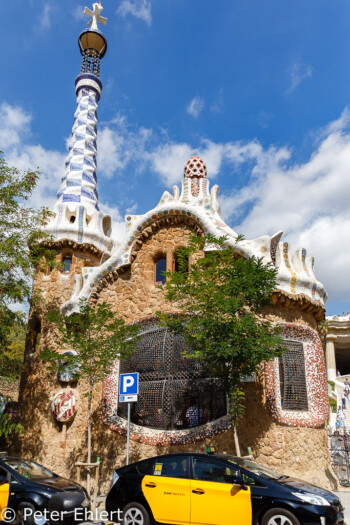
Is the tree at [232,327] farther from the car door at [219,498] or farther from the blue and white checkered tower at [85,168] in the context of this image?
the blue and white checkered tower at [85,168]

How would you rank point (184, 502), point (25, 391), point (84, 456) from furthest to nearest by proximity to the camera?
point (25, 391)
point (84, 456)
point (184, 502)

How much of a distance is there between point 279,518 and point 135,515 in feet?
6.13

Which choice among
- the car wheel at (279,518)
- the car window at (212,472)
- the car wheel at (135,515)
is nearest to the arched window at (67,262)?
the car wheel at (135,515)

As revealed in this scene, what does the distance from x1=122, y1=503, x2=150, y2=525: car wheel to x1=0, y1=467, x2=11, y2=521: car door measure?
1650 millimetres

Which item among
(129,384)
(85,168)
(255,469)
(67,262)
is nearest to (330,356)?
(85,168)

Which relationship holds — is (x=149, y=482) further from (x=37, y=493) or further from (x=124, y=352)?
(x=124, y=352)

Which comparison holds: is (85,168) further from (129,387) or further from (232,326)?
(129,387)

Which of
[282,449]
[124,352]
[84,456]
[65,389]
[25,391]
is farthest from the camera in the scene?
[25,391]

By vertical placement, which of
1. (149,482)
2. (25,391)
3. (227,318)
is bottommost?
(149,482)

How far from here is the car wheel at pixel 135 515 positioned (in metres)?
5.62

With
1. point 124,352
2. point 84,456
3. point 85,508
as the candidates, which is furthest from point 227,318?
point 84,456

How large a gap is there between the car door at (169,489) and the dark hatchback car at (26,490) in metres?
1.27

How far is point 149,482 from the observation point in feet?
18.9

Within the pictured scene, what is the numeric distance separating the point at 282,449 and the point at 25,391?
24.9 feet
